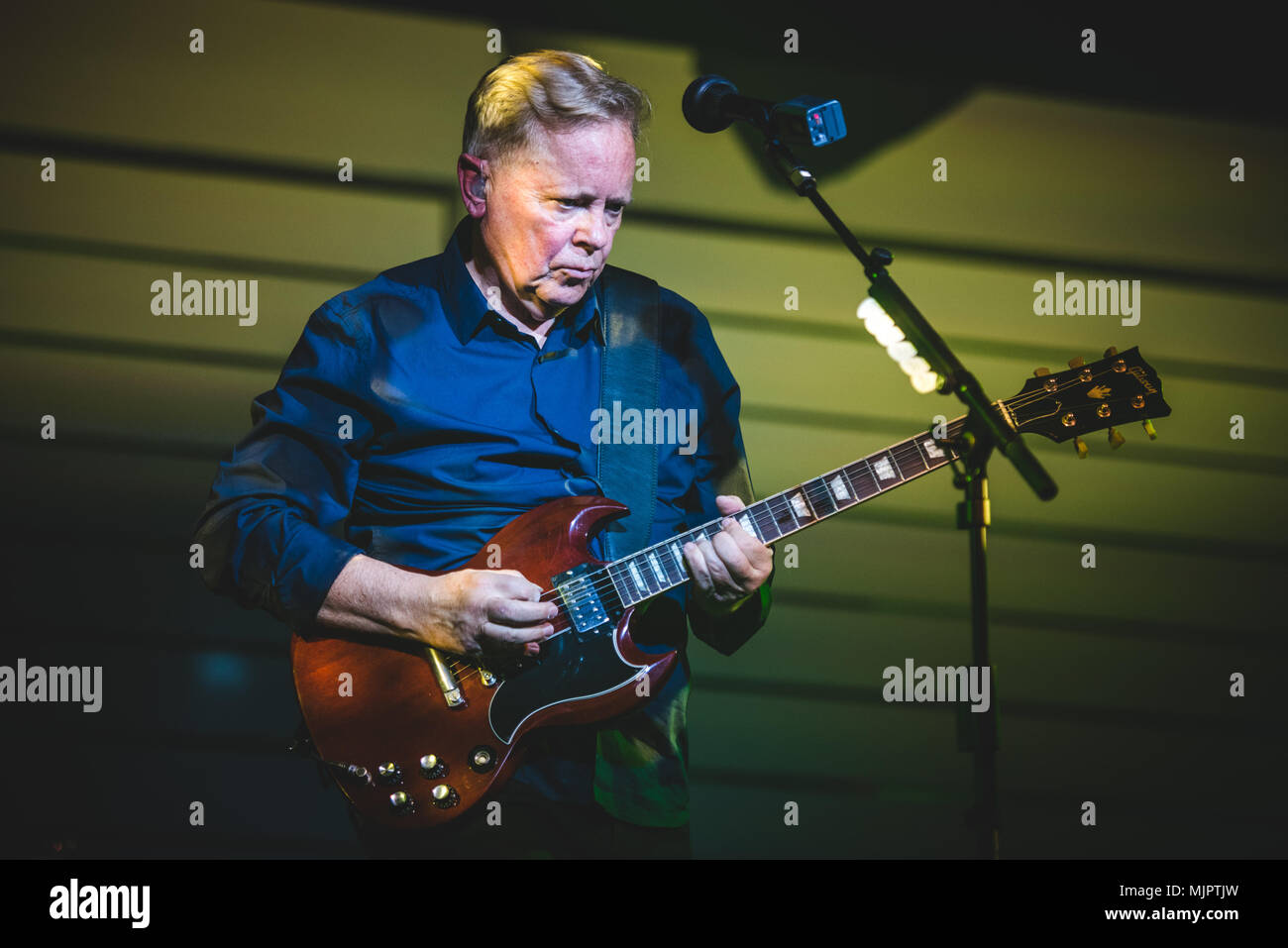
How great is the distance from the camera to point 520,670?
2.63 m

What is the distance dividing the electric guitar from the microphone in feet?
2.58

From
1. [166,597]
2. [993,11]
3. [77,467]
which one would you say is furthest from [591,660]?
[993,11]

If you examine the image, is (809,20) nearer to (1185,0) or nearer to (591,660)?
(1185,0)

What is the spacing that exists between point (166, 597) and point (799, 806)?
2070 millimetres

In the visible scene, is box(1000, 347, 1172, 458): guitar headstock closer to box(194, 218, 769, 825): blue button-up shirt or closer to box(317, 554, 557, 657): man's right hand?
box(194, 218, 769, 825): blue button-up shirt

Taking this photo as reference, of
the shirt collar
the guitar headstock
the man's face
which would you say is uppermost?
the man's face

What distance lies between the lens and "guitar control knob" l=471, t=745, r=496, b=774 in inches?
102

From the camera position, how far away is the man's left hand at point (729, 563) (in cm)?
273

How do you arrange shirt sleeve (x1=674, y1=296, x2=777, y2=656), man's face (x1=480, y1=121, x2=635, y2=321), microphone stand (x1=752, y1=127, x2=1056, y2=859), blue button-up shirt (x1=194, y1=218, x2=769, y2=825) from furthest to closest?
shirt sleeve (x1=674, y1=296, x2=777, y2=656), man's face (x1=480, y1=121, x2=635, y2=321), blue button-up shirt (x1=194, y1=218, x2=769, y2=825), microphone stand (x1=752, y1=127, x2=1056, y2=859)

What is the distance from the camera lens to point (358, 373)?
9.29 feet

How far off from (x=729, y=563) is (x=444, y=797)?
Result: 86 centimetres

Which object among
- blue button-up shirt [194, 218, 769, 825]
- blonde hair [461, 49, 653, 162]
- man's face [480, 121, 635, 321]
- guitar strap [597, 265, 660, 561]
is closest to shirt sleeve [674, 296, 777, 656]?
blue button-up shirt [194, 218, 769, 825]

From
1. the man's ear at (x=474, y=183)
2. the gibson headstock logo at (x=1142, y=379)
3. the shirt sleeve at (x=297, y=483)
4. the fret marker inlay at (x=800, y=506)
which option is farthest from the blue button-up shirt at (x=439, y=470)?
the gibson headstock logo at (x=1142, y=379)

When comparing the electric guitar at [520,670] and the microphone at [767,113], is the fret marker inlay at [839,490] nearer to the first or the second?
the electric guitar at [520,670]
